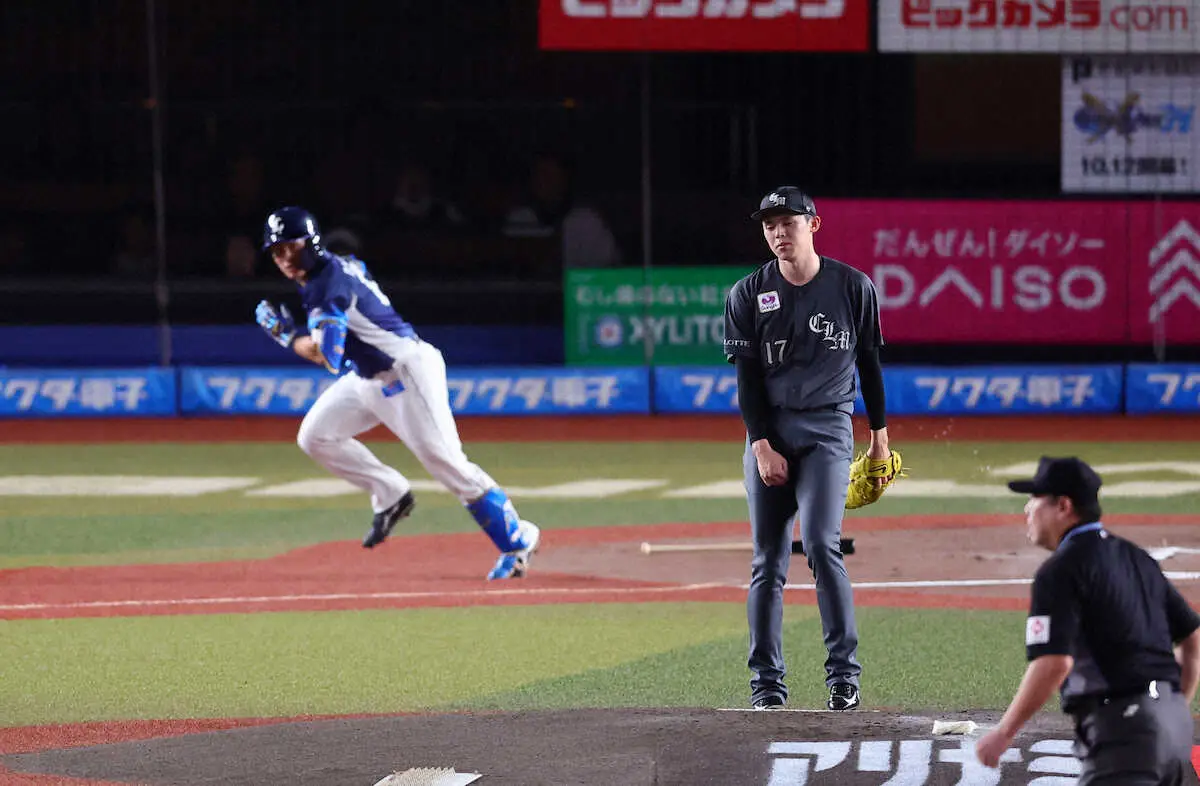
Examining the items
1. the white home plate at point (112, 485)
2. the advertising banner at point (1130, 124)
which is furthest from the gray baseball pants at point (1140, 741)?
the advertising banner at point (1130, 124)

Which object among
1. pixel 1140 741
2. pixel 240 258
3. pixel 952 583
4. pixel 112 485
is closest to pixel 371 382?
pixel 952 583

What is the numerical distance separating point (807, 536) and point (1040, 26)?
43.4 feet

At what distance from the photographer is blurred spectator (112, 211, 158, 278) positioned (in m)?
23.2

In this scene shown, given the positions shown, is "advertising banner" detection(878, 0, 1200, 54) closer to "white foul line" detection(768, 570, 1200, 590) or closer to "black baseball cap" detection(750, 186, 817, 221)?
"white foul line" detection(768, 570, 1200, 590)

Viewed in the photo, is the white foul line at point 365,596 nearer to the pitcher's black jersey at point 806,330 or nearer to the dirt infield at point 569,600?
the dirt infield at point 569,600

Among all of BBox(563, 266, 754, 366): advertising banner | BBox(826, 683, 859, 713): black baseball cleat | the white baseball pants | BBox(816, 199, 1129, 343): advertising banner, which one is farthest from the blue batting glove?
BBox(816, 199, 1129, 343): advertising banner

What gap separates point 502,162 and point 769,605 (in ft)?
56.4

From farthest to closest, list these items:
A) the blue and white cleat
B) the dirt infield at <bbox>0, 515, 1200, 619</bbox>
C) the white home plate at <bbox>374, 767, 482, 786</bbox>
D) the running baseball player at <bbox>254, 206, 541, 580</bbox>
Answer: the blue and white cleat, the running baseball player at <bbox>254, 206, 541, 580</bbox>, the dirt infield at <bbox>0, 515, 1200, 619</bbox>, the white home plate at <bbox>374, 767, 482, 786</bbox>

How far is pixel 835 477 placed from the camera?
292 inches

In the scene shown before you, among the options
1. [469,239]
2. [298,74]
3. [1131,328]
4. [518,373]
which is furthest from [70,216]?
[1131,328]

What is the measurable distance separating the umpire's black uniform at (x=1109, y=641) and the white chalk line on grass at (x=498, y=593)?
580 cm

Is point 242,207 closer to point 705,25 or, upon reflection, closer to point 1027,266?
point 705,25

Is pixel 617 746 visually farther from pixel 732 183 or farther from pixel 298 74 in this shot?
pixel 298 74

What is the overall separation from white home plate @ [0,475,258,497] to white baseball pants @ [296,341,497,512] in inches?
151
